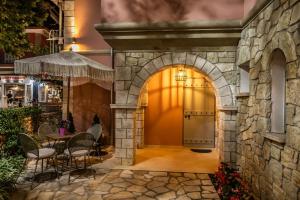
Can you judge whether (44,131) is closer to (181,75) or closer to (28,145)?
(28,145)

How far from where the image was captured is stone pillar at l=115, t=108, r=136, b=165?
644cm

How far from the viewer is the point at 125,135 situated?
646 cm

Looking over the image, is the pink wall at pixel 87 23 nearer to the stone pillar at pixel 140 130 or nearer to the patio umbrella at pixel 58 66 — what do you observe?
the stone pillar at pixel 140 130

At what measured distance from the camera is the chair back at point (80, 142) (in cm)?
530

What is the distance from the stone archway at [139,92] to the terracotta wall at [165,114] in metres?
2.51

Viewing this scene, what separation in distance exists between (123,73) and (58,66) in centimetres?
183

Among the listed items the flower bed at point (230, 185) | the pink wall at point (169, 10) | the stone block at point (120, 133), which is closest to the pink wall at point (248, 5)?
the pink wall at point (169, 10)

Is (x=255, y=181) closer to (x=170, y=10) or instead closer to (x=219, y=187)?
(x=219, y=187)

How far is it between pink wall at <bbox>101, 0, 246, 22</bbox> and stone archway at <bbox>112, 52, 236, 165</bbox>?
986 millimetres

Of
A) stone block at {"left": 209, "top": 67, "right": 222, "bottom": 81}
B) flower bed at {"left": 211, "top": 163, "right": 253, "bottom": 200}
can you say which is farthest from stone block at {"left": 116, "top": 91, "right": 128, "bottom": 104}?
flower bed at {"left": 211, "top": 163, "right": 253, "bottom": 200}

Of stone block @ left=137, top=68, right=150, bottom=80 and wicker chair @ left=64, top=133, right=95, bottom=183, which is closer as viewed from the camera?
wicker chair @ left=64, top=133, right=95, bottom=183

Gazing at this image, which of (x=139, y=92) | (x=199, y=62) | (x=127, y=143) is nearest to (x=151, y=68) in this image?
(x=139, y=92)

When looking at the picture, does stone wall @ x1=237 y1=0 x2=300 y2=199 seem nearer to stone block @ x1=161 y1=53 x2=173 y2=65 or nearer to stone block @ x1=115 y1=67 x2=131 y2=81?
stone block @ x1=161 y1=53 x2=173 y2=65

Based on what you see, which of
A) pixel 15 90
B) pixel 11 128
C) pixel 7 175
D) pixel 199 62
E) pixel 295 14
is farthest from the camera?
pixel 15 90
